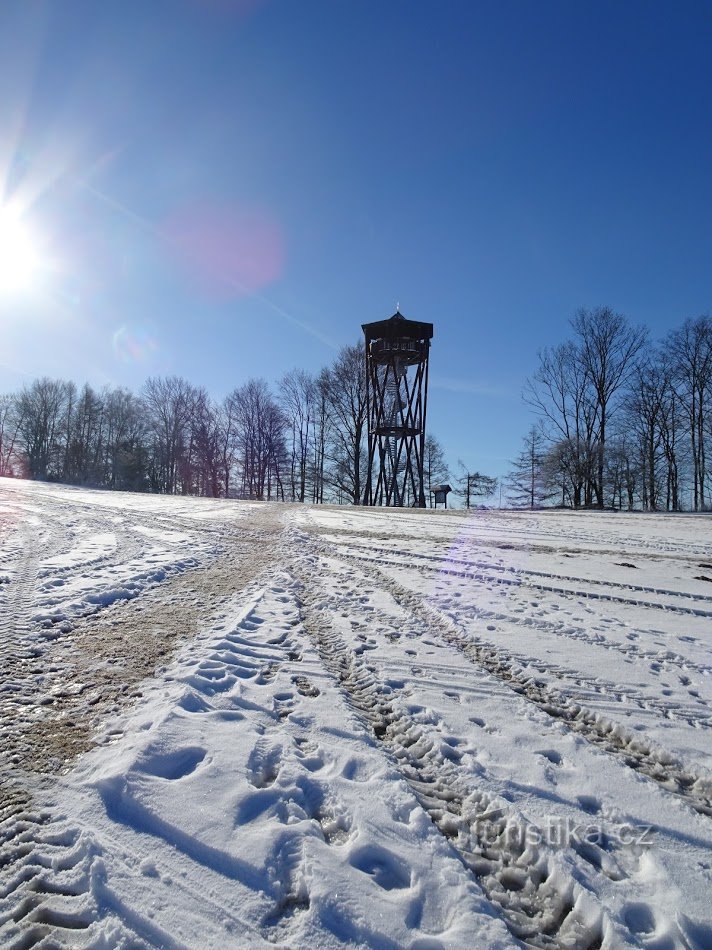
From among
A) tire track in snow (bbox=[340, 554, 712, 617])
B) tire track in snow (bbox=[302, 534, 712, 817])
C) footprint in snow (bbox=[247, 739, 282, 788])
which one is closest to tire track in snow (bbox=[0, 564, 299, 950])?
footprint in snow (bbox=[247, 739, 282, 788])

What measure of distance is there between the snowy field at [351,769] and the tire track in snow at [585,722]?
1cm

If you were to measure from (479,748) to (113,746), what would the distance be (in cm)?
172

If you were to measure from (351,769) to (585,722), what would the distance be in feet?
4.38

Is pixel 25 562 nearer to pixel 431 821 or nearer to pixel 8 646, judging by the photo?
pixel 8 646

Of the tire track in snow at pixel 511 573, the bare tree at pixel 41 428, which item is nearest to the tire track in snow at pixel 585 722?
the tire track in snow at pixel 511 573

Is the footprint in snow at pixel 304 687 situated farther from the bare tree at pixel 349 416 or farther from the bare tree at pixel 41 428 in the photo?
the bare tree at pixel 41 428

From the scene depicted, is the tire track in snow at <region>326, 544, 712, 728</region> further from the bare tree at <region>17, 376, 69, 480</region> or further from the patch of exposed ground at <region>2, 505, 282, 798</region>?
the bare tree at <region>17, 376, 69, 480</region>

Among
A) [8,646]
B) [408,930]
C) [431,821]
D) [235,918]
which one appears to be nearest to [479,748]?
[431,821]

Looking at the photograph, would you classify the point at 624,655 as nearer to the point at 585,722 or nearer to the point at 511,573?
the point at 585,722

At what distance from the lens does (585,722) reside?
241cm

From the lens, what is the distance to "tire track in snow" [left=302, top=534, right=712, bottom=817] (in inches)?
76.3

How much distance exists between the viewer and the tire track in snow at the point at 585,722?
1938 millimetres

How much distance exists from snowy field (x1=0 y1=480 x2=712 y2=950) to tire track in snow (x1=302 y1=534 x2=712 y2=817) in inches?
0.6

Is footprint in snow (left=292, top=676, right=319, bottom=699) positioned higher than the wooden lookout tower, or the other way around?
the wooden lookout tower
